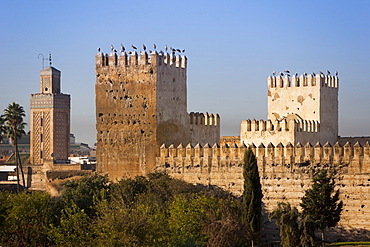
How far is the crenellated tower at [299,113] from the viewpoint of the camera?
3456cm

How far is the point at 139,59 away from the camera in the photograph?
3222 centimetres

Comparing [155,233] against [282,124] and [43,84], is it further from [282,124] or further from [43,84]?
[43,84]

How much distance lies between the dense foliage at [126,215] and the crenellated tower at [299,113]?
5.06 meters

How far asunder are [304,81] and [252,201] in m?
10.2

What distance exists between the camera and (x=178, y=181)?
31109mm

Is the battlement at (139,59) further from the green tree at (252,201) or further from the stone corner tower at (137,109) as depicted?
the green tree at (252,201)

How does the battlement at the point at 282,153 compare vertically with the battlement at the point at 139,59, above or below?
below

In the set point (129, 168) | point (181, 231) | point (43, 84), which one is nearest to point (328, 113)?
point (129, 168)

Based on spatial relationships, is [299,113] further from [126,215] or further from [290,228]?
[126,215]

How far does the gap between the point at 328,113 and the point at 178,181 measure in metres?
8.58

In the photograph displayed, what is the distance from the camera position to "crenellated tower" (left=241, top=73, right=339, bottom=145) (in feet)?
113

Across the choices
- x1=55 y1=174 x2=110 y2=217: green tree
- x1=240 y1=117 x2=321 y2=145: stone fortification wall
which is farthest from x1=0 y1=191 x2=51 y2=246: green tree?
x1=240 y1=117 x2=321 y2=145: stone fortification wall

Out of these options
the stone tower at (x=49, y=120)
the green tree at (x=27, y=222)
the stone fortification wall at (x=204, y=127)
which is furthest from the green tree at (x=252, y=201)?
the stone tower at (x=49, y=120)

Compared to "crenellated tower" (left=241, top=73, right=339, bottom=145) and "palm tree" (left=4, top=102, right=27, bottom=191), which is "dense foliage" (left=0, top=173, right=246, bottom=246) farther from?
"palm tree" (left=4, top=102, right=27, bottom=191)
